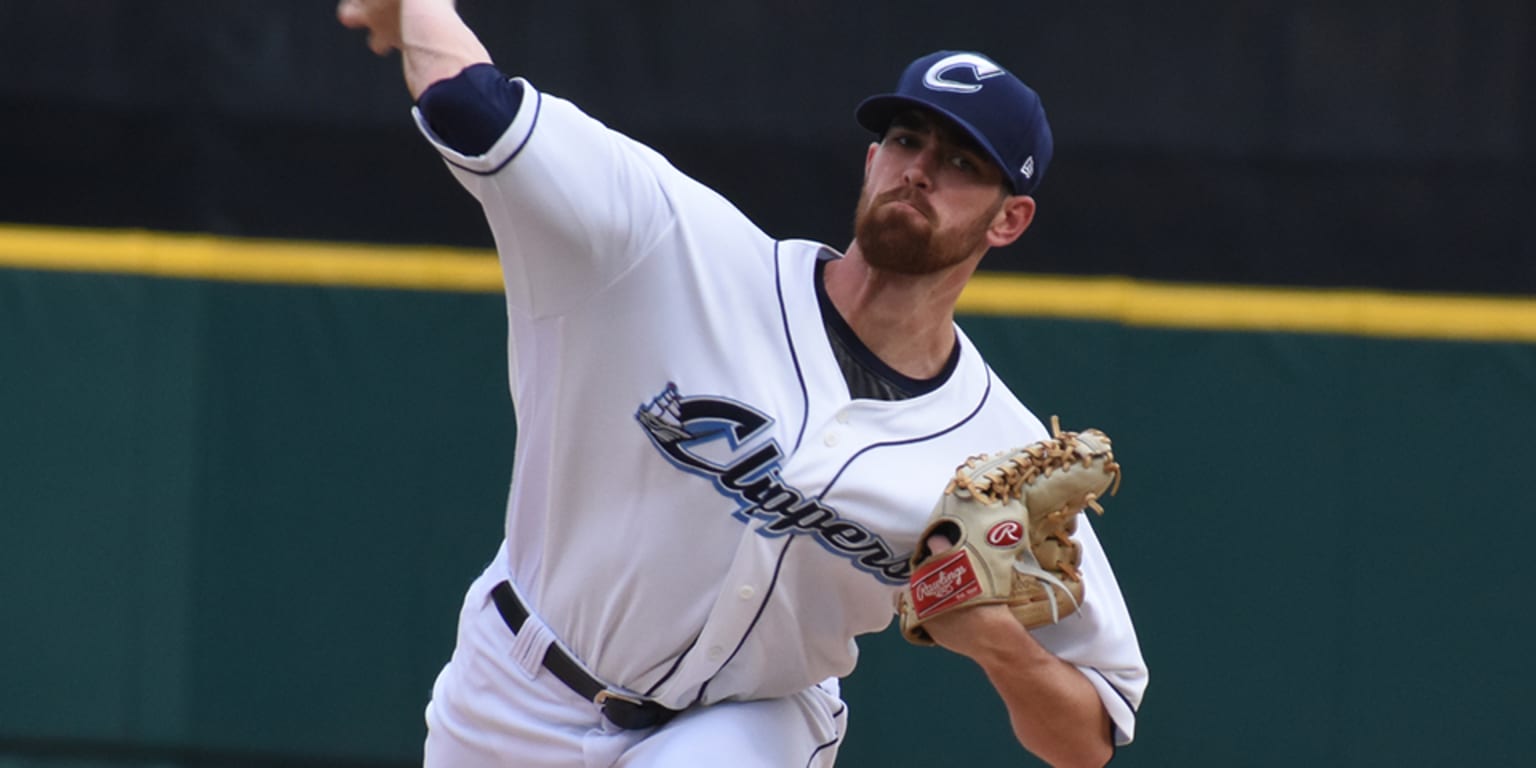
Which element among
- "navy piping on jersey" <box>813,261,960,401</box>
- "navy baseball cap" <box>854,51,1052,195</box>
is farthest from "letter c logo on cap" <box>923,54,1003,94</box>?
"navy piping on jersey" <box>813,261,960,401</box>

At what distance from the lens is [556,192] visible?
2385mm

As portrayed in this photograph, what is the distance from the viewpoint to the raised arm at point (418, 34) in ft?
7.55

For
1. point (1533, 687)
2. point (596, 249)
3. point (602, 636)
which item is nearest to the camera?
point (596, 249)

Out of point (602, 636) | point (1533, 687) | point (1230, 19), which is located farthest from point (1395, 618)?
point (602, 636)

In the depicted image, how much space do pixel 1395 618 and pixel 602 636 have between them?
241 cm

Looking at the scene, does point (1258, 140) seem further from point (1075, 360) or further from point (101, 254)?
point (101, 254)

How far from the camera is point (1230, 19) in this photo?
4.37m

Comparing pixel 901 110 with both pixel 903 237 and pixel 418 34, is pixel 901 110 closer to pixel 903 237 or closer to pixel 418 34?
pixel 903 237

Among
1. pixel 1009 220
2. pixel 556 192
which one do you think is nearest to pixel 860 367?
pixel 1009 220

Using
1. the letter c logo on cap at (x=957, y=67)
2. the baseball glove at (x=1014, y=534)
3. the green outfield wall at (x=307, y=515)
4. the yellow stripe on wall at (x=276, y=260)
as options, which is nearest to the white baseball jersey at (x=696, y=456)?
the baseball glove at (x=1014, y=534)

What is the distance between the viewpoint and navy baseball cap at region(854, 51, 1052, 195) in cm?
265

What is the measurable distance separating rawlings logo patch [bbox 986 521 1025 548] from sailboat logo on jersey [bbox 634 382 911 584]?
0.24 metres

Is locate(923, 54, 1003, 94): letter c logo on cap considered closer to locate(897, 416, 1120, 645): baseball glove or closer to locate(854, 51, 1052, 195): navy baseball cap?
locate(854, 51, 1052, 195): navy baseball cap

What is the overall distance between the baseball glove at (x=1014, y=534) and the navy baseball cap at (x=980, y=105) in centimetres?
44
